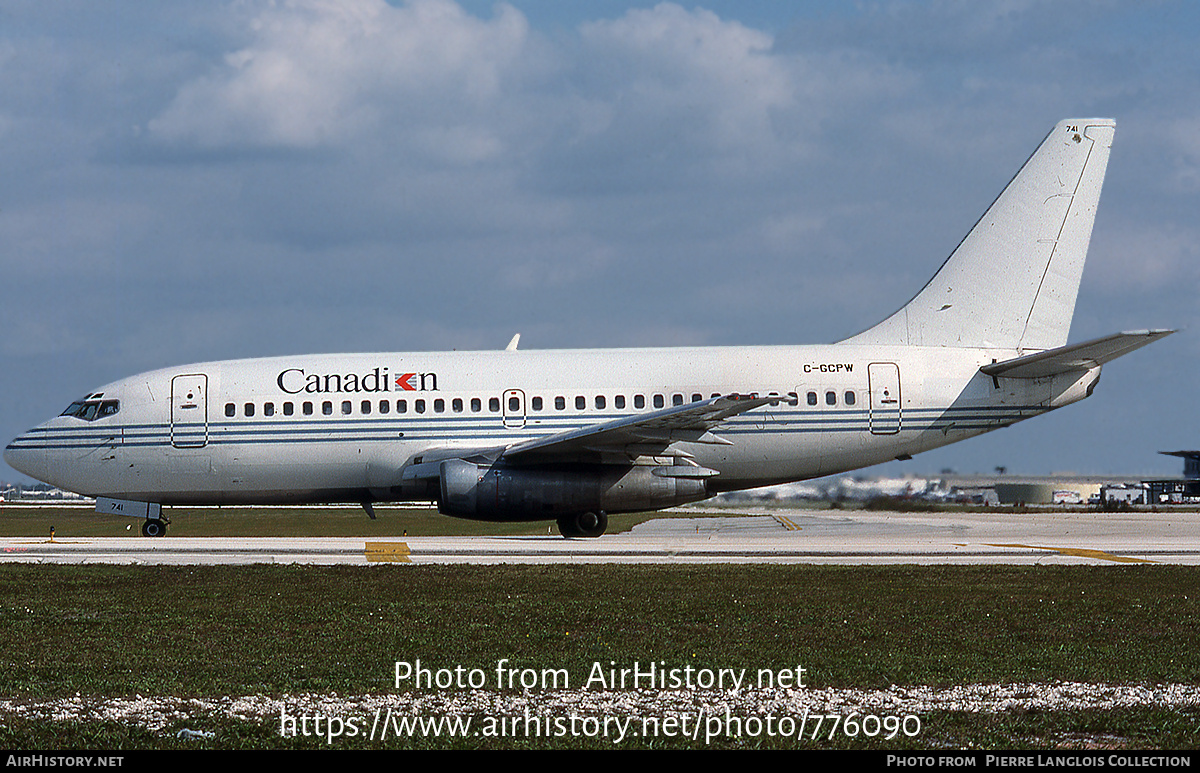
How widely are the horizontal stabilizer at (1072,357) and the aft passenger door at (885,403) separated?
196 cm

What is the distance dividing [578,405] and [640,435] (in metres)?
2.38

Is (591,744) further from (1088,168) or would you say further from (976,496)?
(976,496)

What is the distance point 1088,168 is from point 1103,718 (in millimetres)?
21663

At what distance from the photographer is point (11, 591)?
14.8 meters

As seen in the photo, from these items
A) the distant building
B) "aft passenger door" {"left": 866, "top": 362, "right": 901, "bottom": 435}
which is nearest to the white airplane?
"aft passenger door" {"left": 866, "top": 362, "right": 901, "bottom": 435}

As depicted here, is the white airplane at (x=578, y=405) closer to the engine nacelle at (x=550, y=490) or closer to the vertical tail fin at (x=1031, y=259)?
the vertical tail fin at (x=1031, y=259)

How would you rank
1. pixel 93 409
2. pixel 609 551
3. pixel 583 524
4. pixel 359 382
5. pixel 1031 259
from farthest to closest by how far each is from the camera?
pixel 1031 259, pixel 93 409, pixel 359 382, pixel 583 524, pixel 609 551

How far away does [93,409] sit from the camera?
86.0 feet

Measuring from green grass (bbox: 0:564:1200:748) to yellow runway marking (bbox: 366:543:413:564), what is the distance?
1791 millimetres

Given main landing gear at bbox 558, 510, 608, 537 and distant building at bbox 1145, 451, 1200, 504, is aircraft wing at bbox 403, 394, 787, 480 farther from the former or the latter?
distant building at bbox 1145, 451, 1200, 504

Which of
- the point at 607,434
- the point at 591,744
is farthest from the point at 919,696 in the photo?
the point at 607,434

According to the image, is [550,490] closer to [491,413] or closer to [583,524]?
[583,524]

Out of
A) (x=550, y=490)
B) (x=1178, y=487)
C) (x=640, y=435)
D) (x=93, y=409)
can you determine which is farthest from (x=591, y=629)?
(x=1178, y=487)

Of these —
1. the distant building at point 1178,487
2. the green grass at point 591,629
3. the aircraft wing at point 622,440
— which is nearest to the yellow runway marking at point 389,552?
the green grass at point 591,629
